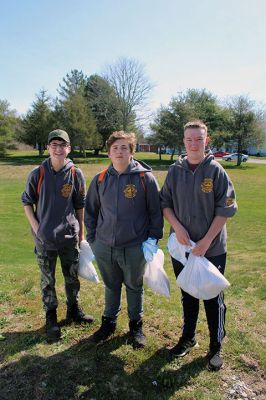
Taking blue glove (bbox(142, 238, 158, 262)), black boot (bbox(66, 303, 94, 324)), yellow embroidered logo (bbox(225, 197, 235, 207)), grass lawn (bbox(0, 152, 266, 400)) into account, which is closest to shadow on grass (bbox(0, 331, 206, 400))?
grass lawn (bbox(0, 152, 266, 400))

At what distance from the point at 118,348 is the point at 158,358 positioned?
40 cm

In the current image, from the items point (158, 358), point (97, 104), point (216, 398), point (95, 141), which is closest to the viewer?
point (216, 398)

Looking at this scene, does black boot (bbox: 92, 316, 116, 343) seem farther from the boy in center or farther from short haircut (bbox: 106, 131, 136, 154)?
short haircut (bbox: 106, 131, 136, 154)

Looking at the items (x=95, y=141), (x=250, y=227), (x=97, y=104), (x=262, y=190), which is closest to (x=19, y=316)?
(x=250, y=227)

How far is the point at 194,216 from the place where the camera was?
3.21 m

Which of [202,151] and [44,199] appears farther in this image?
[44,199]

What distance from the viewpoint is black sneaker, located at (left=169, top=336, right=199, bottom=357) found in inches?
134

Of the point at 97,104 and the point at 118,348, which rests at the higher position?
the point at 97,104

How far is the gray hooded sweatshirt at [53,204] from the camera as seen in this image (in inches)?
144

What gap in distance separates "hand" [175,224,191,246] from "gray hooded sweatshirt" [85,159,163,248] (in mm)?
255

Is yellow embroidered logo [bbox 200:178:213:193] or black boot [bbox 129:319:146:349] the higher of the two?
yellow embroidered logo [bbox 200:178:213:193]

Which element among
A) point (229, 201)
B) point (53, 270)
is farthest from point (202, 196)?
point (53, 270)

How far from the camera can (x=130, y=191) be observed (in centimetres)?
337

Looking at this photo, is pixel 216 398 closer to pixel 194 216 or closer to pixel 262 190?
pixel 194 216
